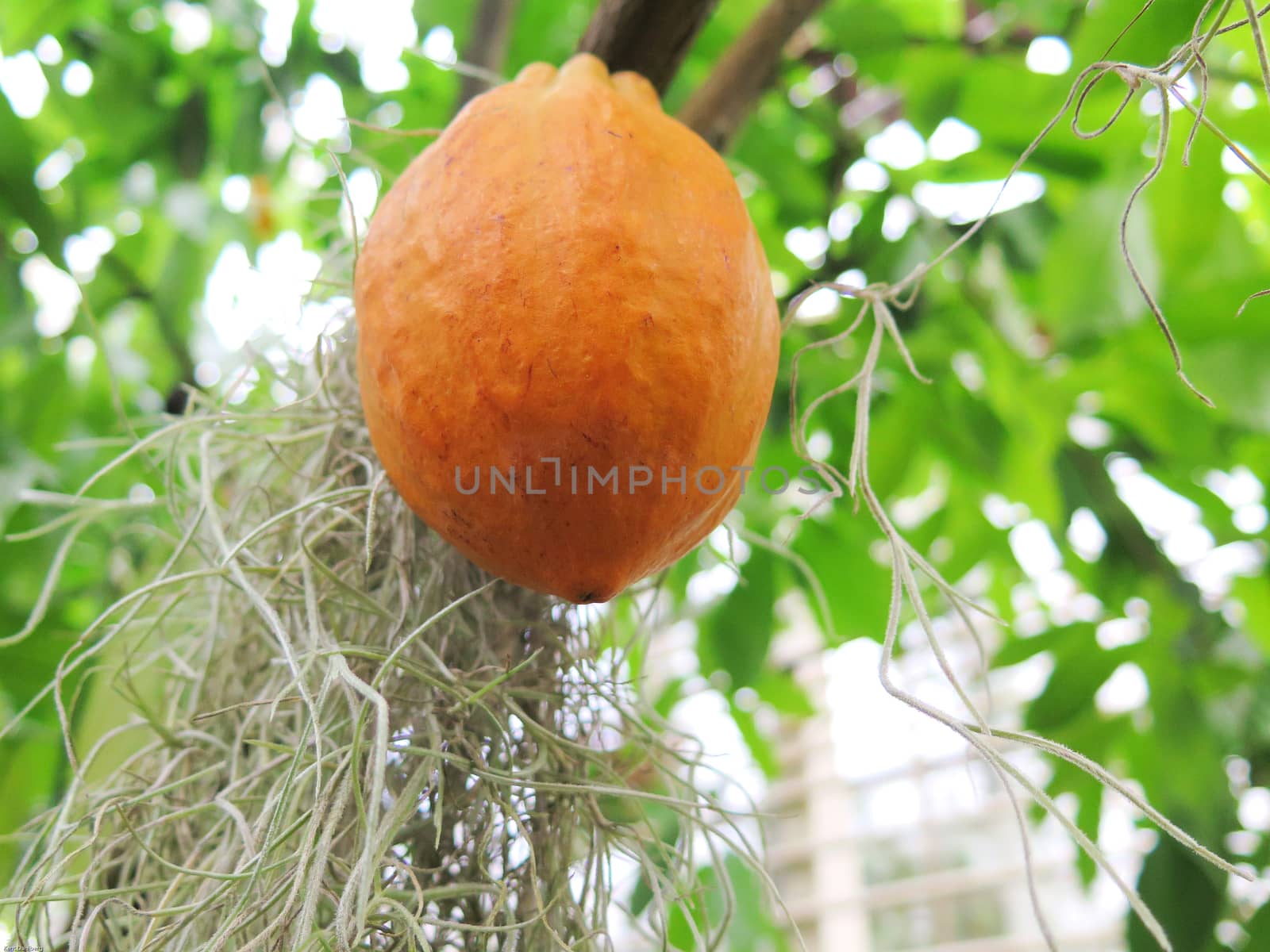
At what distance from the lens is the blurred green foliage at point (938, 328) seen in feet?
2.27

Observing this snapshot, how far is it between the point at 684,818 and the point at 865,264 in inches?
21.2

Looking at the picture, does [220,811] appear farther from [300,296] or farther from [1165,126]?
[1165,126]

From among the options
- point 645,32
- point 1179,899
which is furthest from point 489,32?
point 1179,899

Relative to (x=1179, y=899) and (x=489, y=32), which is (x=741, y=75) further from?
(x=1179, y=899)

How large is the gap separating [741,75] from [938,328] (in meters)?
0.33

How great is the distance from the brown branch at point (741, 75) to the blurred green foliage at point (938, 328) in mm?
176

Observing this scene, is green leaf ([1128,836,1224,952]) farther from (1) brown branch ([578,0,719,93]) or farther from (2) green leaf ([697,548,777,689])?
(1) brown branch ([578,0,719,93])

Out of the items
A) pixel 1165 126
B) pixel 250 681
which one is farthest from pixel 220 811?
pixel 1165 126

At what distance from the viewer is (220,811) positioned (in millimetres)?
402

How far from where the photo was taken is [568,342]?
0.99ft

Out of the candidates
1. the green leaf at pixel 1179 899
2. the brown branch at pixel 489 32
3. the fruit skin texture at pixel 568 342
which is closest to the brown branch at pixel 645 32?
the fruit skin texture at pixel 568 342

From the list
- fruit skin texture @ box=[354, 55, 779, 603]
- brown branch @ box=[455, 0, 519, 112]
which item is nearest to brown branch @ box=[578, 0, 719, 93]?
fruit skin texture @ box=[354, 55, 779, 603]

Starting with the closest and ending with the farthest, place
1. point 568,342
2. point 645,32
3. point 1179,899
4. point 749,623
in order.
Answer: point 568,342 < point 645,32 < point 1179,899 < point 749,623

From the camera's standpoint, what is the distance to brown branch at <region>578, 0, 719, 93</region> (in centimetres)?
45
